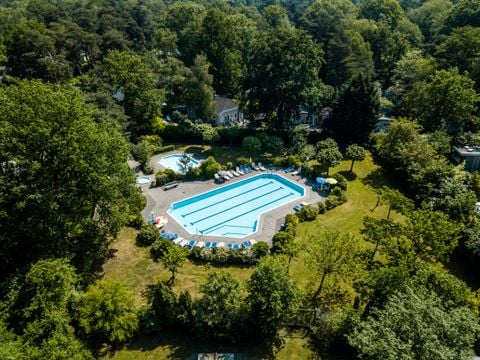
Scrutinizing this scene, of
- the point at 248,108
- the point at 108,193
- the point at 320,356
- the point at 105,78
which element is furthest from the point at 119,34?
the point at 320,356

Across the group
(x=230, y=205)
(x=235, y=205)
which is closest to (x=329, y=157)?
(x=235, y=205)

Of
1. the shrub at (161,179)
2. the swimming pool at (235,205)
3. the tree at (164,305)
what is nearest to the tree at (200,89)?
the swimming pool at (235,205)

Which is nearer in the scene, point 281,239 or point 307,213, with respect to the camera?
point 281,239

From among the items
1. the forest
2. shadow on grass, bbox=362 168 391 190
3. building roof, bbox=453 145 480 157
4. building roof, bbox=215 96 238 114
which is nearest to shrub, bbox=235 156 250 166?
the forest

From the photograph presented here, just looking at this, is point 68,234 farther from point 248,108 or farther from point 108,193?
point 248,108

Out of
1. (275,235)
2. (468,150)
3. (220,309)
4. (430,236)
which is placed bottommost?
(275,235)

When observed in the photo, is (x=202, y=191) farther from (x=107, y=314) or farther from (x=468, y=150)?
(x=468, y=150)
